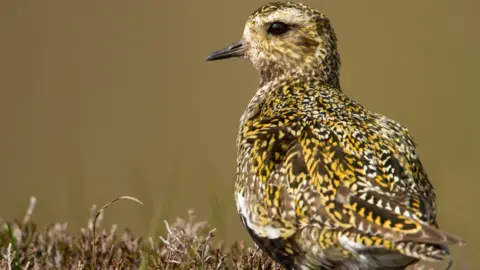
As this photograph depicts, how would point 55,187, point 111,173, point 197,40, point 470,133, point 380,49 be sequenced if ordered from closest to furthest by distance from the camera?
point 55,187, point 111,173, point 470,133, point 380,49, point 197,40

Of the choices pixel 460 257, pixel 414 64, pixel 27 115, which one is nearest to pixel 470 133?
pixel 414 64

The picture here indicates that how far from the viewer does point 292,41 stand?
822 cm

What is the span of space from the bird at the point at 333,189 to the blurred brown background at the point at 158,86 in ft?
19.0

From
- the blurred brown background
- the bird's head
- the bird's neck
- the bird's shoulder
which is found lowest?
the bird's shoulder

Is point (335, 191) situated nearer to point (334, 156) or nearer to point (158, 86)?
point (334, 156)

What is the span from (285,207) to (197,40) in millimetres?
23490

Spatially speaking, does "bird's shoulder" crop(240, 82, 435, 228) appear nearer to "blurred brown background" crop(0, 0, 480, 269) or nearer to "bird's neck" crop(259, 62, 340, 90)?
"bird's neck" crop(259, 62, 340, 90)

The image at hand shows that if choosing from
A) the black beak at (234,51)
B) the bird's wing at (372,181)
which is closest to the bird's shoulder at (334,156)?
the bird's wing at (372,181)

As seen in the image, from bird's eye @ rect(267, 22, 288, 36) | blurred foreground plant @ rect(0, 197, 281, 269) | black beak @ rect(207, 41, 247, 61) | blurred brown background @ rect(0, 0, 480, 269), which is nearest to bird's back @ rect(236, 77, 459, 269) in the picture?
blurred foreground plant @ rect(0, 197, 281, 269)

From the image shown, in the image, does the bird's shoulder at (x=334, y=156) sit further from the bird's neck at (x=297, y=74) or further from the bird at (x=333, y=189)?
the bird's neck at (x=297, y=74)

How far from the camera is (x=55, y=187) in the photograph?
15.8 meters

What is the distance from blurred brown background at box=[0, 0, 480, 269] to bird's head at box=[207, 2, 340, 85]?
450 cm

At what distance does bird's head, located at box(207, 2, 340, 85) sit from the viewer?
819cm

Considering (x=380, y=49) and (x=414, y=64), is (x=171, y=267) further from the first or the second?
(x=380, y=49)
